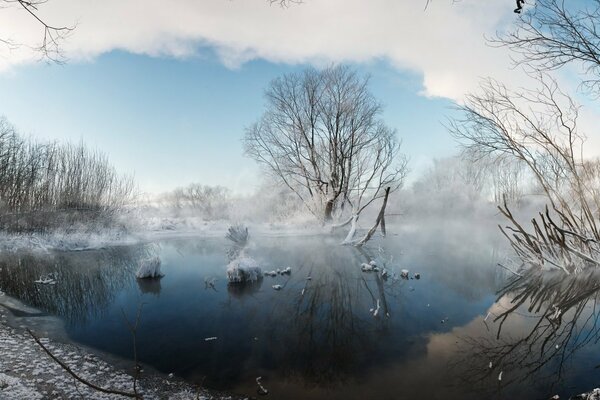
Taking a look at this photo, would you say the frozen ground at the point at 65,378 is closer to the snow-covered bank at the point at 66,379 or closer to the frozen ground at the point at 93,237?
the snow-covered bank at the point at 66,379

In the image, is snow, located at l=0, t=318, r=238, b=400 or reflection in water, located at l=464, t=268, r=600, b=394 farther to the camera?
reflection in water, located at l=464, t=268, r=600, b=394

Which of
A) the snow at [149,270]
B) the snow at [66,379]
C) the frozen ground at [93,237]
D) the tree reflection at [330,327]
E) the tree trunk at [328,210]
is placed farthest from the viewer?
the tree trunk at [328,210]

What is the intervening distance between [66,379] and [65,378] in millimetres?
33

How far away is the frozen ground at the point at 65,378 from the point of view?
11.7 ft

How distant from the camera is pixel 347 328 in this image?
5.70 m

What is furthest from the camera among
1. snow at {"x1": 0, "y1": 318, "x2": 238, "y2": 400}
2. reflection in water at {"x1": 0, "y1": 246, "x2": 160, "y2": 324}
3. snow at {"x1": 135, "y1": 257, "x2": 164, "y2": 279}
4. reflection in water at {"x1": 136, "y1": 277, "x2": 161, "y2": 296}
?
snow at {"x1": 135, "y1": 257, "x2": 164, "y2": 279}

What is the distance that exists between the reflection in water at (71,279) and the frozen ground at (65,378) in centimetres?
170

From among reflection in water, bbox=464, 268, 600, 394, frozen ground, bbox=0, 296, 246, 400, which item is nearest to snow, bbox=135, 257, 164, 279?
frozen ground, bbox=0, 296, 246, 400

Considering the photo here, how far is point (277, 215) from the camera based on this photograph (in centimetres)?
2836

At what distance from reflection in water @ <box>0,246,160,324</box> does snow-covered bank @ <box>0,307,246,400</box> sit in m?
1.68

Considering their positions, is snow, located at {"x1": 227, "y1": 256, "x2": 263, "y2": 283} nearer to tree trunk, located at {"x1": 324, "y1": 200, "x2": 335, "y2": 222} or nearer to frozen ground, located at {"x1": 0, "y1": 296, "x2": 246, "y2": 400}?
frozen ground, located at {"x1": 0, "y1": 296, "x2": 246, "y2": 400}

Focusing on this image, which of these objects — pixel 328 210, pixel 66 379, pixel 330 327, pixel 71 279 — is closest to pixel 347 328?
pixel 330 327

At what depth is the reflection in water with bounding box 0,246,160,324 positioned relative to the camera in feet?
→ 23.5

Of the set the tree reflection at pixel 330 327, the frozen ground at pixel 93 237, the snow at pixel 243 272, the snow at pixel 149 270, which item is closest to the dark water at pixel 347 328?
the tree reflection at pixel 330 327
